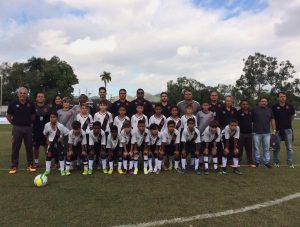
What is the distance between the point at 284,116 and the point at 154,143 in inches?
152

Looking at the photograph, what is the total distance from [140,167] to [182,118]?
5.75 feet

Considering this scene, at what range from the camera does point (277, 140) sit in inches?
367

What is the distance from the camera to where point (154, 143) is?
27.7 feet

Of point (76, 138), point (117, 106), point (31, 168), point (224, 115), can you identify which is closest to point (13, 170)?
point (31, 168)

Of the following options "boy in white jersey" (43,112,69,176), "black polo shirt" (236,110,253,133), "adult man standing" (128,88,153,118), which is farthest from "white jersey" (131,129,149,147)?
"black polo shirt" (236,110,253,133)

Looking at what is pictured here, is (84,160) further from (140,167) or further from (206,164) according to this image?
(206,164)

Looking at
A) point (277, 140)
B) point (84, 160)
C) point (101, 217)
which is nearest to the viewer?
point (101, 217)

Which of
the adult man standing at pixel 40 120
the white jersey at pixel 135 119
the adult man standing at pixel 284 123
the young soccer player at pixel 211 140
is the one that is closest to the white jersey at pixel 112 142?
the white jersey at pixel 135 119

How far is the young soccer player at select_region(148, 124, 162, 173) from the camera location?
27.0 feet

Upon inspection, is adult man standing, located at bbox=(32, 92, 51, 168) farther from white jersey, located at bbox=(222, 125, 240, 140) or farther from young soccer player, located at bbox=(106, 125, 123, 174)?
white jersey, located at bbox=(222, 125, 240, 140)

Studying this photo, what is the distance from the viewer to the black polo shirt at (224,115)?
9.15 metres

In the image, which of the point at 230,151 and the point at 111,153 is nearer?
the point at 111,153

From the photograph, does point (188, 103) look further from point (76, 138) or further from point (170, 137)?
point (76, 138)

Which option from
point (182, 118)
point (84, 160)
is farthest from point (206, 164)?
point (84, 160)
